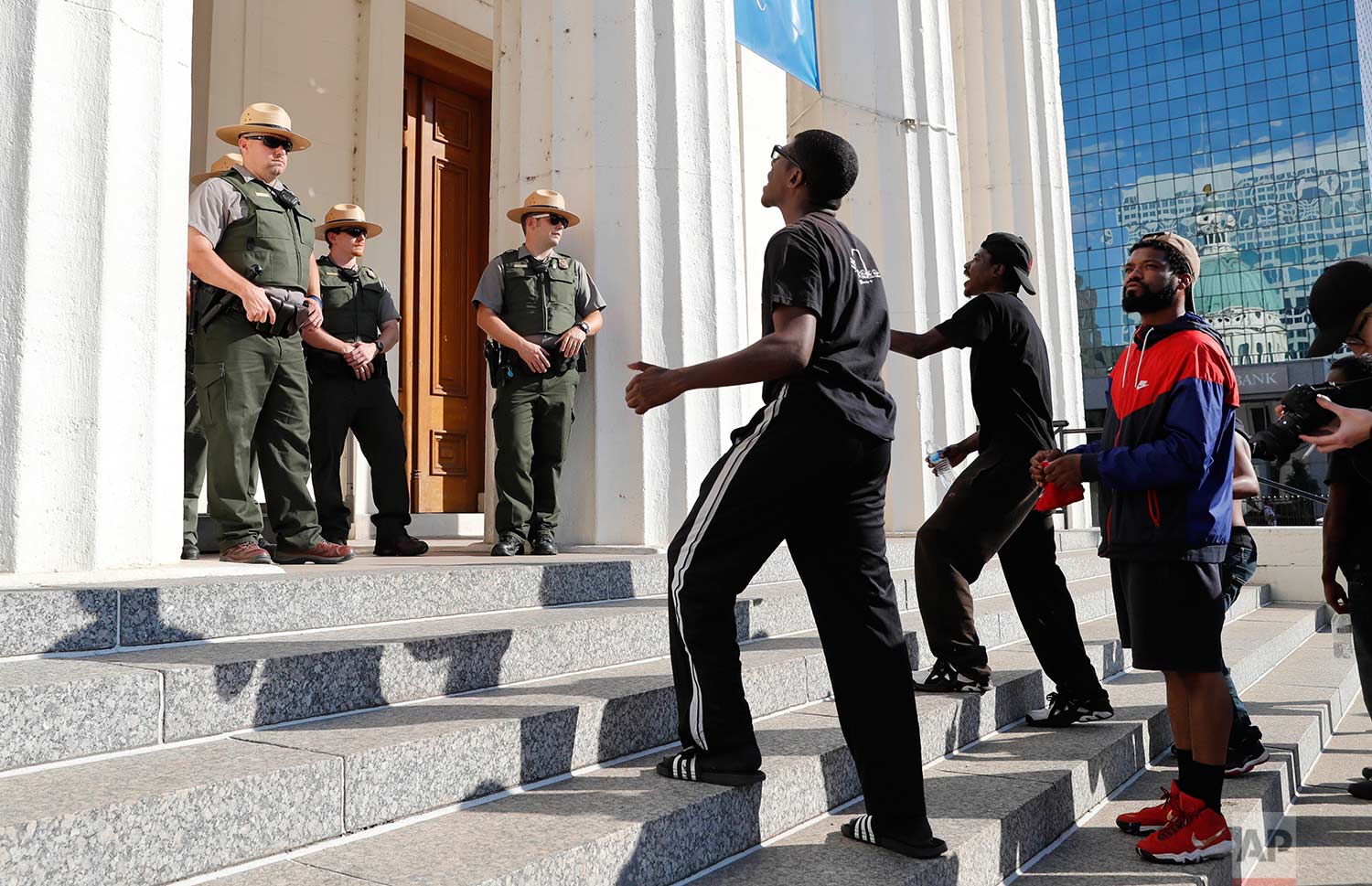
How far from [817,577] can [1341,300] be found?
2.25 metres

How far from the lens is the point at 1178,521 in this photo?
2.78 metres

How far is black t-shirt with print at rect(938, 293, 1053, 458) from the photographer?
382 centimetres

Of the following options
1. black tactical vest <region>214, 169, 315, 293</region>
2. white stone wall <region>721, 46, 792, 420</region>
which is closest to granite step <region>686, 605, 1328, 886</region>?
black tactical vest <region>214, 169, 315, 293</region>

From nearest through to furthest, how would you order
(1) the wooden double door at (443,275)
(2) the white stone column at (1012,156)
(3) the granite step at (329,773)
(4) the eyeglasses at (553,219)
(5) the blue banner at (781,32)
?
(3) the granite step at (329,773) → (4) the eyeglasses at (553,219) → (5) the blue banner at (781,32) → (1) the wooden double door at (443,275) → (2) the white stone column at (1012,156)

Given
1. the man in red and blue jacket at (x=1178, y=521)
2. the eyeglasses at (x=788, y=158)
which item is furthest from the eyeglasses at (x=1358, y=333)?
the eyeglasses at (x=788, y=158)

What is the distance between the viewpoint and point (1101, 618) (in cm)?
678

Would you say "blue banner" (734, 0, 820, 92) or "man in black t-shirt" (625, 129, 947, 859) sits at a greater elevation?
"blue banner" (734, 0, 820, 92)

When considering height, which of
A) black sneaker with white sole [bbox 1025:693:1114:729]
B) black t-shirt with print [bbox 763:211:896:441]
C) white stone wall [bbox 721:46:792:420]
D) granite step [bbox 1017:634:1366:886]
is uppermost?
white stone wall [bbox 721:46:792:420]

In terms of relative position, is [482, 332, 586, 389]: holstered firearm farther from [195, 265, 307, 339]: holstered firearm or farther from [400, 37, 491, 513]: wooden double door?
[400, 37, 491, 513]: wooden double door

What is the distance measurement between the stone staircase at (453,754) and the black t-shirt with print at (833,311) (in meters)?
1.05

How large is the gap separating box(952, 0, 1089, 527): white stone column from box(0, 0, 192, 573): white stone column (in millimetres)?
9064

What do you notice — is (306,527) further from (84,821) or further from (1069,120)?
(1069,120)

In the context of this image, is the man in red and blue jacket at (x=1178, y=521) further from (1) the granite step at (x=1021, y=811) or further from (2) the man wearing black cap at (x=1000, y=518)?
(2) the man wearing black cap at (x=1000, y=518)

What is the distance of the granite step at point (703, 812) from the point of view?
2.09 meters
